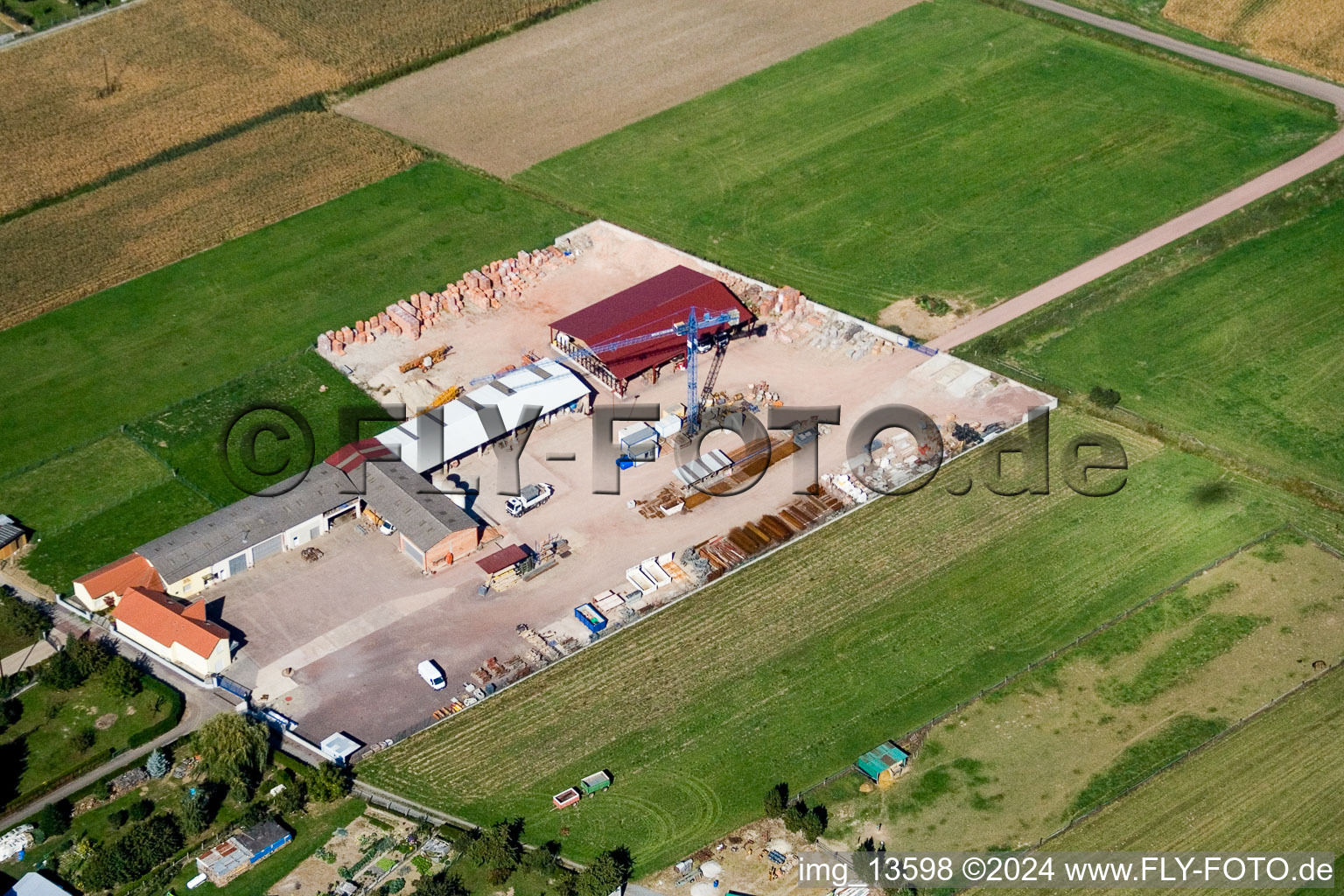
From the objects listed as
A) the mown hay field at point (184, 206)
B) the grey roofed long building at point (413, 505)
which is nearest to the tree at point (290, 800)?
the grey roofed long building at point (413, 505)

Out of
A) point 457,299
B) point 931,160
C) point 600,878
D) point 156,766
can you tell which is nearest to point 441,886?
point 600,878

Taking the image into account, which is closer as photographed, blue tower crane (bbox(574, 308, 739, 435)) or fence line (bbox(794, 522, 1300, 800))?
fence line (bbox(794, 522, 1300, 800))

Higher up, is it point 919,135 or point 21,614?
point 919,135

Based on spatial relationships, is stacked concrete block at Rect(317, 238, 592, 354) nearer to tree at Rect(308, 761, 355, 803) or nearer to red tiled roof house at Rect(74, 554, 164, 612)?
red tiled roof house at Rect(74, 554, 164, 612)

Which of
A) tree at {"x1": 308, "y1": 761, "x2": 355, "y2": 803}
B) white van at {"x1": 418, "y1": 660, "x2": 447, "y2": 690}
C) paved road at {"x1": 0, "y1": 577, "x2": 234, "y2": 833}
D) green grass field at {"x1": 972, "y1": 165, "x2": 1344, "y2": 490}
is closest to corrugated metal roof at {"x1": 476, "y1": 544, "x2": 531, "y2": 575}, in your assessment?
white van at {"x1": 418, "y1": 660, "x2": 447, "y2": 690}

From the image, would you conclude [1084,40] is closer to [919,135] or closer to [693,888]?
[919,135]

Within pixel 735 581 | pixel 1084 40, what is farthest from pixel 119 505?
pixel 1084 40
